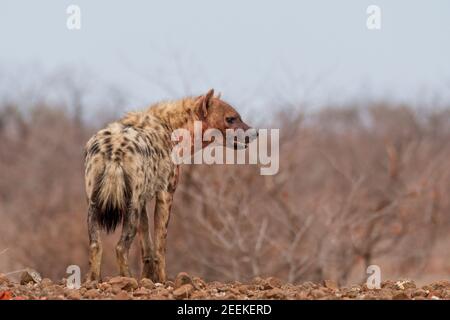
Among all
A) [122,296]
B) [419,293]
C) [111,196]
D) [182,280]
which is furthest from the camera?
[111,196]

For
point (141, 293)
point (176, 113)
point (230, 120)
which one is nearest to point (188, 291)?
point (141, 293)

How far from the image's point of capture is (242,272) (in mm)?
15695

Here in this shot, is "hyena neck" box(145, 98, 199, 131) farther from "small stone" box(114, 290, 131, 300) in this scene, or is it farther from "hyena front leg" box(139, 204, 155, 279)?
"small stone" box(114, 290, 131, 300)

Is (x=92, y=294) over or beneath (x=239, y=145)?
beneath

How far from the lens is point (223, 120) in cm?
991

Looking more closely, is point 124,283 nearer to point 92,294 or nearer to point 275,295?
point 92,294

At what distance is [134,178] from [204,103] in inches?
78.4

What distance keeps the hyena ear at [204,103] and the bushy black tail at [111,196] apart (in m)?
2.04

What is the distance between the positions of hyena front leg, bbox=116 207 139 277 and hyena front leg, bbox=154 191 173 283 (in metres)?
0.69

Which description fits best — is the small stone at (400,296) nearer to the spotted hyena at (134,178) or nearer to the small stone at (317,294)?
the small stone at (317,294)

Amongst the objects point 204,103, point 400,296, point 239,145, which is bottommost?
point 400,296

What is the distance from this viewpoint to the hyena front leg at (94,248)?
7.92 metres

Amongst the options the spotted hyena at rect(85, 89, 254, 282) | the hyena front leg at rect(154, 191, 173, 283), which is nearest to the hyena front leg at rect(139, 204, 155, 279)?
the spotted hyena at rect(85, 89, 254, 282)
